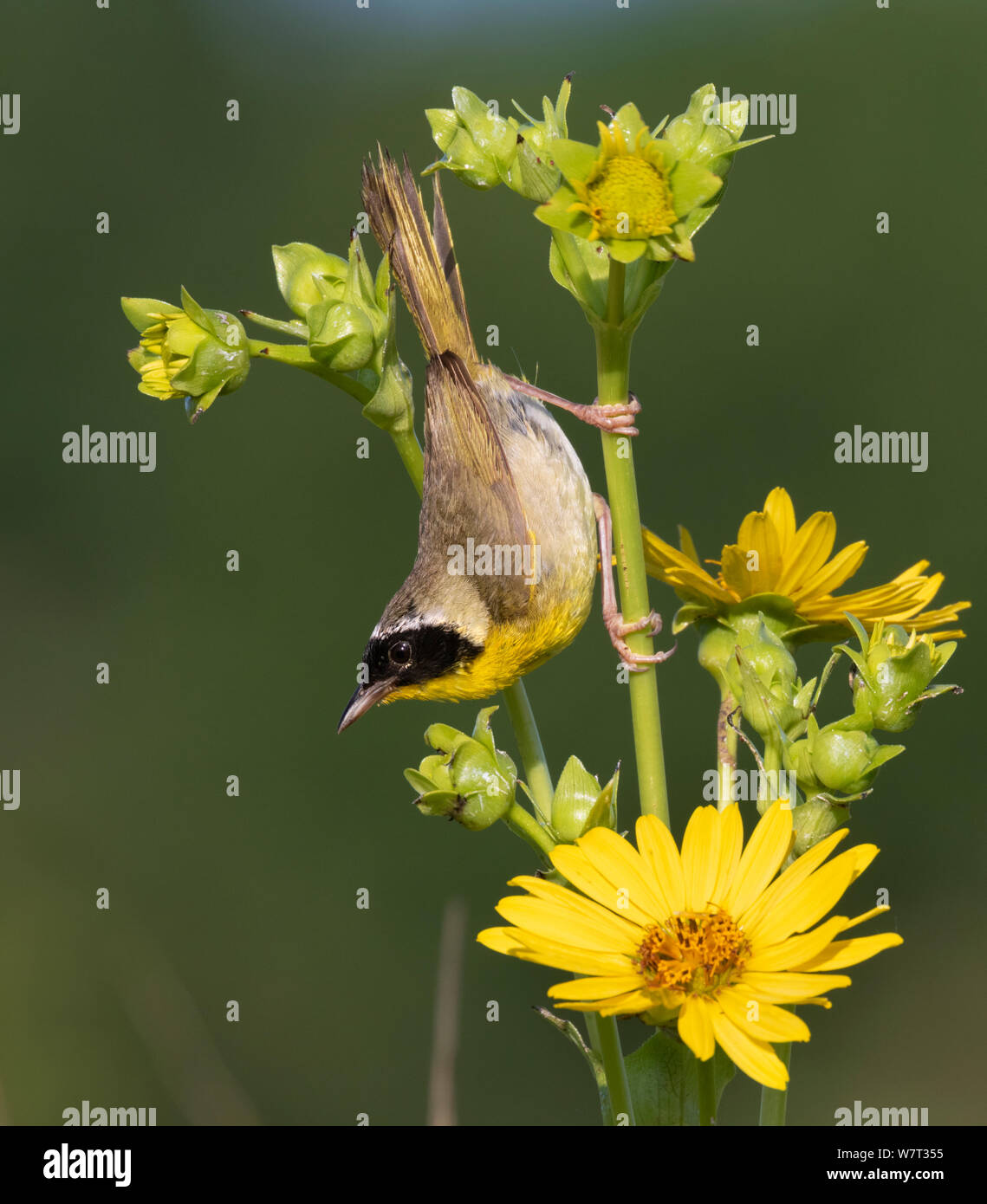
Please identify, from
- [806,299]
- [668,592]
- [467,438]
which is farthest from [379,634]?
[806,299]

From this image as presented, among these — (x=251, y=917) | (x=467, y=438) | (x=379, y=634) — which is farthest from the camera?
(x=251, y=917)

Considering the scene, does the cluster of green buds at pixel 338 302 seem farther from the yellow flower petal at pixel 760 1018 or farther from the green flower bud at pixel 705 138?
the yellow flower petal at pixel 760 1018

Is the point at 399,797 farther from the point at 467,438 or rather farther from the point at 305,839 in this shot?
the point at 467,438

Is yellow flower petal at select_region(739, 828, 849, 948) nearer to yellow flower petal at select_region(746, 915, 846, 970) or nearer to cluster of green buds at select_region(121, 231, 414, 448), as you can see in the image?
yellow flower petal at select_region(746, 915, 846, 970)

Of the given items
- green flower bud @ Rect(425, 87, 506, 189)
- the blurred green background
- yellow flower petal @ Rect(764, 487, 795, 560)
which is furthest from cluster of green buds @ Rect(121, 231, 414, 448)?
the blurred green background

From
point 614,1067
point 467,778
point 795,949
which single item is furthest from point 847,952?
point 467,778

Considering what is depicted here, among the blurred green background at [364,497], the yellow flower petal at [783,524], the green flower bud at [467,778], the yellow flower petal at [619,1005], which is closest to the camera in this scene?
the yellow flower petal at [619,1005]

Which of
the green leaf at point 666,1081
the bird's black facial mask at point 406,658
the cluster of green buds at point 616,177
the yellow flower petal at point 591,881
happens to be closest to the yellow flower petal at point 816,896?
the yellow flower petal at point 591,881
